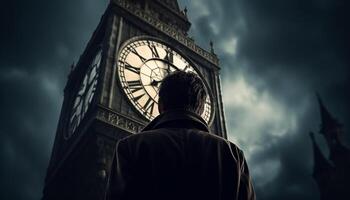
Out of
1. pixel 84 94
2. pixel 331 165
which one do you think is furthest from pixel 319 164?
pixel 84 94

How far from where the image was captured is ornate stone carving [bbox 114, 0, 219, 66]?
11164mm

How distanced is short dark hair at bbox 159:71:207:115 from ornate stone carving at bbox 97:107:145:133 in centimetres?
554

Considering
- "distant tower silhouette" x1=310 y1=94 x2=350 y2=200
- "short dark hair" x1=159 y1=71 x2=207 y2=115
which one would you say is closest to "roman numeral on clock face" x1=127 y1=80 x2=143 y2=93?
"short dark hair" x1=159 y1=71 x2=207 y2=115

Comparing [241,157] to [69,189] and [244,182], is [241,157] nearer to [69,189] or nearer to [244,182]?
[244,182]

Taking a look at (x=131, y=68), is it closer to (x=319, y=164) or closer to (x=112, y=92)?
(x=112, y=92)

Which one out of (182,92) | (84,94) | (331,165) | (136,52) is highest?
(331,165)

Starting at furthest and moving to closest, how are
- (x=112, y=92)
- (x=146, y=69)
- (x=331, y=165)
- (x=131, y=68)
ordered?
(x=331, y=165)
(x=146, y=69)
(x=131, y=68)
(x=112, y=92)

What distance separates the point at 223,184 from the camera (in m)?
1.88

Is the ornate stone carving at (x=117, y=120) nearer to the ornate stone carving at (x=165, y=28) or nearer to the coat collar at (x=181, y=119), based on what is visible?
the ornate stone carving at (x=165, y=28)

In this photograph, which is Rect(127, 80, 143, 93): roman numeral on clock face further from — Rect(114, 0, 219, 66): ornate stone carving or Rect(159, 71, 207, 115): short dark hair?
Rect(159, 71, 207, 115): short dark hair

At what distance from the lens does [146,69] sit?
381 inches

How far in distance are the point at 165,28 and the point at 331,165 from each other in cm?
3034

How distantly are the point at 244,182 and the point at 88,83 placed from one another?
8.90 m

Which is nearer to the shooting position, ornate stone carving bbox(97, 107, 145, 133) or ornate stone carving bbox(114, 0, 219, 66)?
ornate stone carving bbox(97, 107, 145, 133)
